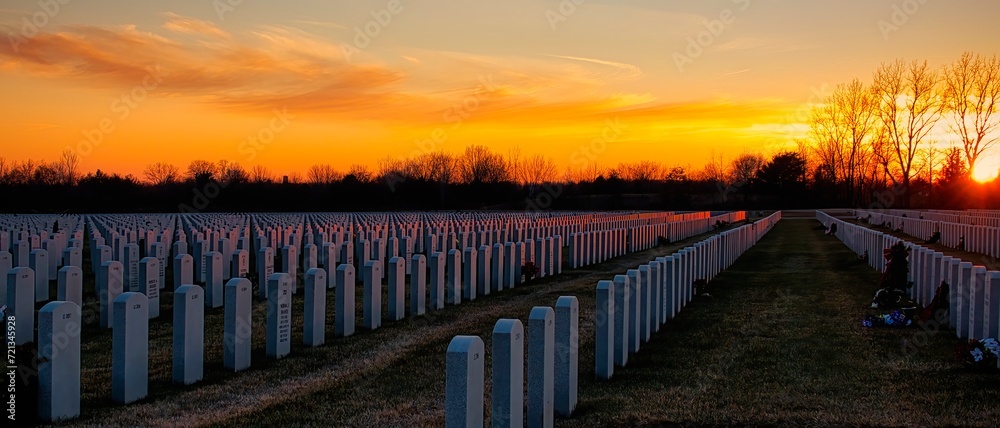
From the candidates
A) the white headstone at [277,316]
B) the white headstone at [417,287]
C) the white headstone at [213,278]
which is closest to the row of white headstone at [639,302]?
the white headstone at [417,287]

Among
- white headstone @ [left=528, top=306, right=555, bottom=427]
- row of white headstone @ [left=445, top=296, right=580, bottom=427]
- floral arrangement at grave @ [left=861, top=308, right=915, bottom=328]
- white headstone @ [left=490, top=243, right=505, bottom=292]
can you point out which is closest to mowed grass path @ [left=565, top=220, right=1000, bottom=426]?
floral arrangement at grave @ [left=861, top=308, right=915, bottom=328]

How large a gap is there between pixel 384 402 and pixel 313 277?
3.03 metres

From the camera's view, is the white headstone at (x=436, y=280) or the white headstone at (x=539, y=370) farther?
the white headstone at (x=436, y=280)

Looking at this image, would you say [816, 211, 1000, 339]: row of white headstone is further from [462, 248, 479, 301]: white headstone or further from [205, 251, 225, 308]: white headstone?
[205, 251, 225, 308]: white headstone

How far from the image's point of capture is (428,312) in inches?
465

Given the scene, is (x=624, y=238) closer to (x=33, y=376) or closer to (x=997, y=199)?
(x=33, y=376)

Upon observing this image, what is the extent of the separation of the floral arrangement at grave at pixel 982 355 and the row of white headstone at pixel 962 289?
0.67m

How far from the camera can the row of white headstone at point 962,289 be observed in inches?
320

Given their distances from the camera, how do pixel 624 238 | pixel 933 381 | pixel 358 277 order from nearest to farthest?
pixel 933 381
pixel 358 277
pixel 624 238

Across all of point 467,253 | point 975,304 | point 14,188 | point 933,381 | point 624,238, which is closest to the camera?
point 933,381

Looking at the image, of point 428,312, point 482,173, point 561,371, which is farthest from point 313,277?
point 482,173

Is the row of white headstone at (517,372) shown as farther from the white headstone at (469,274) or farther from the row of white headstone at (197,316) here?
the white headstone at (469,274)

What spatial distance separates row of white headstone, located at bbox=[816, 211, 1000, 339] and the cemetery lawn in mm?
361

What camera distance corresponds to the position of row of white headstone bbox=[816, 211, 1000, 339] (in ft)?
26.7
